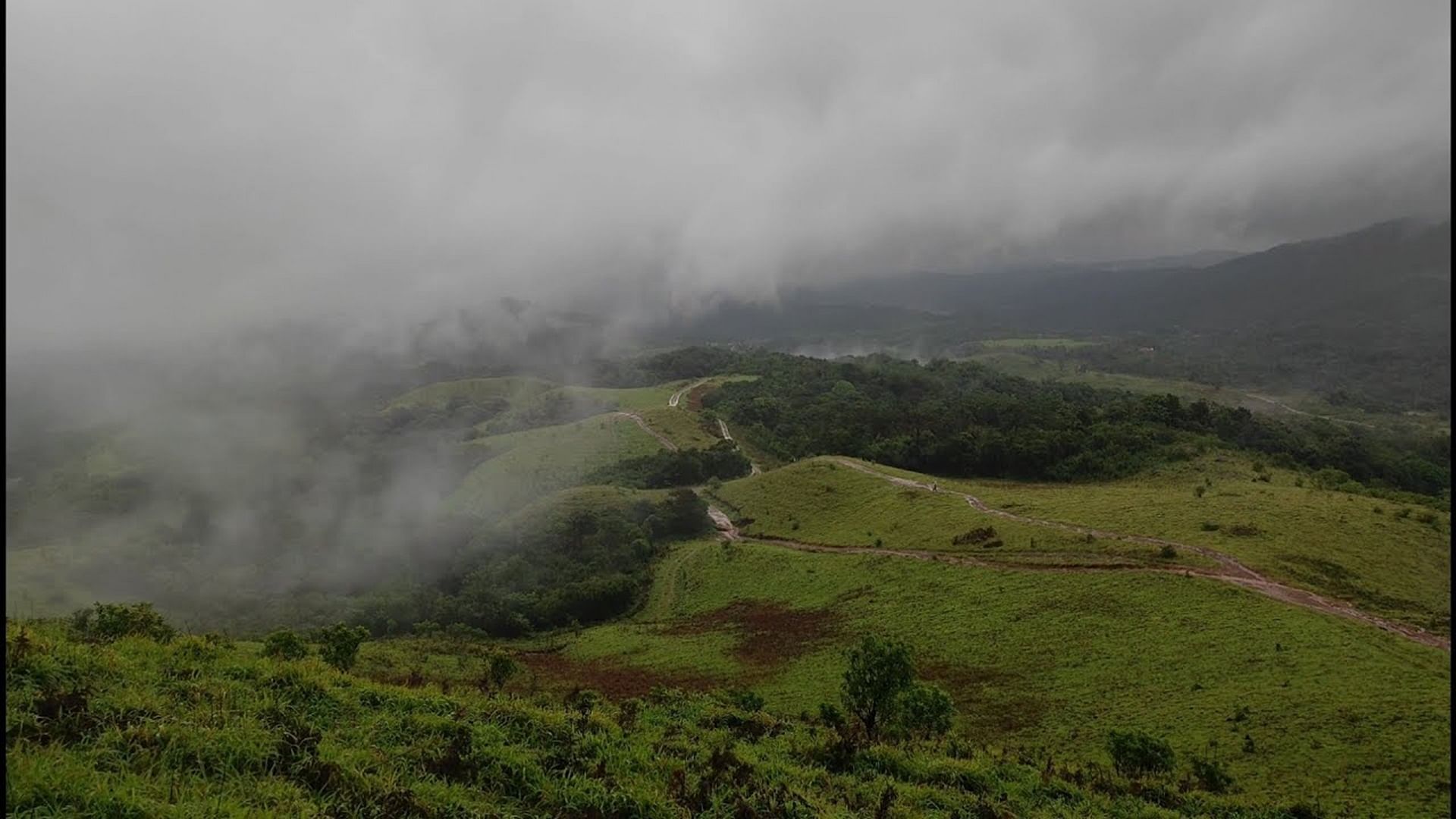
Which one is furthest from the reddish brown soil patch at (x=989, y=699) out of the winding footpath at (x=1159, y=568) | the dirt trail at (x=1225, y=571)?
the dirt trail at (x=1225, y=571)

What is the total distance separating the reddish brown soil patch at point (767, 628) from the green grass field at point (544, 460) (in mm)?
71861

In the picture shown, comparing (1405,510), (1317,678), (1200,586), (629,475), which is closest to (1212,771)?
(1317,678)

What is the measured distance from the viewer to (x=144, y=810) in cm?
1039

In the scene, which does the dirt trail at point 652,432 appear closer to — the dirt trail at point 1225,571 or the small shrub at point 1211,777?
the dirt trail at point 1225,571

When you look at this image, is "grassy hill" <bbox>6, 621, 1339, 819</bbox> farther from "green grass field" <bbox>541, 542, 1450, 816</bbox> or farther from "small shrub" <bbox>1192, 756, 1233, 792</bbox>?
"green grass field" <bbox>541, 542, 1450, 816</bbox>

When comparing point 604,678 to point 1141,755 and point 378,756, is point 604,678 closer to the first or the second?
point 1141,755

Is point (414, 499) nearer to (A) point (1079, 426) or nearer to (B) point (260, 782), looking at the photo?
(A) point (1079, 426)

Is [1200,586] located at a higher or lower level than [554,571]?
higher

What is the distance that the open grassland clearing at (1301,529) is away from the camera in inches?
1949

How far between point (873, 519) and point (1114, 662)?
41716 millimetres

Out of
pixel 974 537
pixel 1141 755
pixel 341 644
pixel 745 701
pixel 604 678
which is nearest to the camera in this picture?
pixel 1141 755

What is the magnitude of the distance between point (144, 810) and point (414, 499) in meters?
156

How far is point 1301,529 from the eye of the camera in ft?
192

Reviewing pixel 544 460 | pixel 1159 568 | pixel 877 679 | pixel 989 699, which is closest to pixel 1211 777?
pixel 877 679
